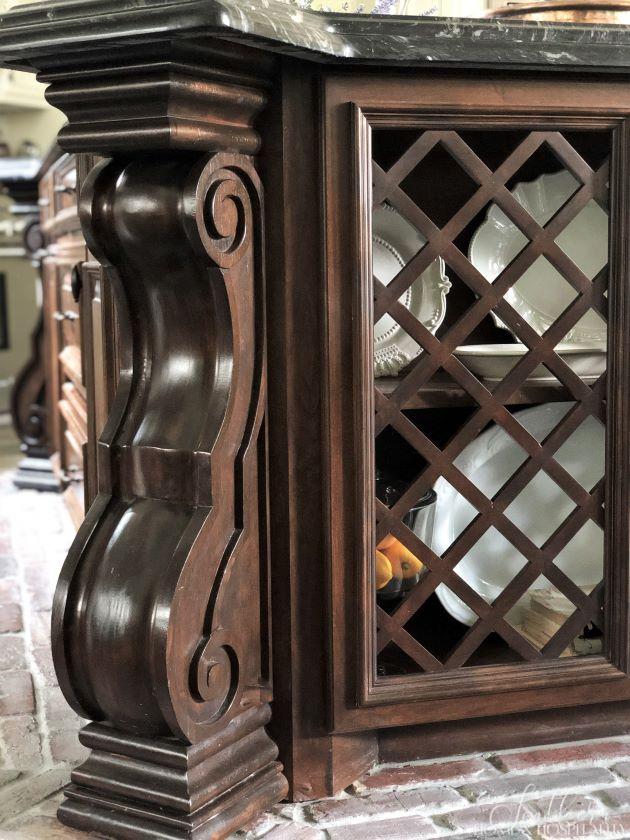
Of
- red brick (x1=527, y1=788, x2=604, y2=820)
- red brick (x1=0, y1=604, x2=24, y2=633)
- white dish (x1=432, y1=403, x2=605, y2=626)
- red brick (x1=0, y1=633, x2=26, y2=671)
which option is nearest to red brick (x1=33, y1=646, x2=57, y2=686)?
red brick (x1=0, y1=633, x2=26, y2=671)

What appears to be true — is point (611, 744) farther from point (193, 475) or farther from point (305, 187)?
point (305, 187)

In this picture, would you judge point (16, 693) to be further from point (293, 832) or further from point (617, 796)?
point (617, 796)

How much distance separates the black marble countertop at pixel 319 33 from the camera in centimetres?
108

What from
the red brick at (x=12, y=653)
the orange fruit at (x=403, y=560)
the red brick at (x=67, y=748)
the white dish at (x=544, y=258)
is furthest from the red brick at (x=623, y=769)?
the red brick at (x=12, y=653)

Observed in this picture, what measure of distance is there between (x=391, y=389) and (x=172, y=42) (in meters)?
0.54

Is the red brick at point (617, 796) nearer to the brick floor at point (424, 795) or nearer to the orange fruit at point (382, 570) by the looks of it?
the brick floor at point (424, 795)

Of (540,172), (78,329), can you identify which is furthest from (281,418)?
(78,329)

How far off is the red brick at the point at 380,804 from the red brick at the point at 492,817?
0.08 feet

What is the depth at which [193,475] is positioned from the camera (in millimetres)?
1273

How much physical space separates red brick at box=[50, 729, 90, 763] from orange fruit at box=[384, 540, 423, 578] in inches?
20.5

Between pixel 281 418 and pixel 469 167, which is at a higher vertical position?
pixel 469 167

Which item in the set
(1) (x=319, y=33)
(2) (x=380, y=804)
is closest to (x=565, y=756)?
(2) (x=380, y=804)

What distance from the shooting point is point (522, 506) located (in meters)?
1.66

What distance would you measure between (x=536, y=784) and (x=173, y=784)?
495 mm
